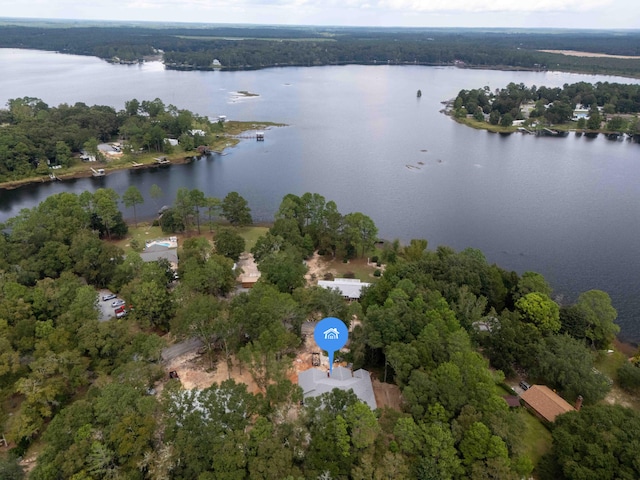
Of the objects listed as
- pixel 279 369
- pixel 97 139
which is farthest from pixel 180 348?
pixel 97 139

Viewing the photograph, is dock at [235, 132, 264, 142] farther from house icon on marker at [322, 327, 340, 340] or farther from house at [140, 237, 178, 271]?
house icon on marker at [322, 327, 340, 340]

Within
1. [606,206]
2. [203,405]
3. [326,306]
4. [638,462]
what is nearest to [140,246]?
[326,306]

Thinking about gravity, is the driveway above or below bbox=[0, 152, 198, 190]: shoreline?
above

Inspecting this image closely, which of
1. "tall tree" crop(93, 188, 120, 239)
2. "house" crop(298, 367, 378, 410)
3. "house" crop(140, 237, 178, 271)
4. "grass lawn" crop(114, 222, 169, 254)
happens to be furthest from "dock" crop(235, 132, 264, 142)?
"house" crop(298, 367, 378, 410)

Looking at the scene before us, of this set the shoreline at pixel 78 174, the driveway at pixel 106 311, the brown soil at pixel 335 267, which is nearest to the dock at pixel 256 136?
the shoreline at pixel 78 174

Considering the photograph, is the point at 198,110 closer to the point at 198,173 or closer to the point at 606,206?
the point at 198,173

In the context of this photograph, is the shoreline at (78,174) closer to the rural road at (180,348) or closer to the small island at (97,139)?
the small island at (97,139)

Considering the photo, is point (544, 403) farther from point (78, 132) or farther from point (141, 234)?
point (78, 132)
